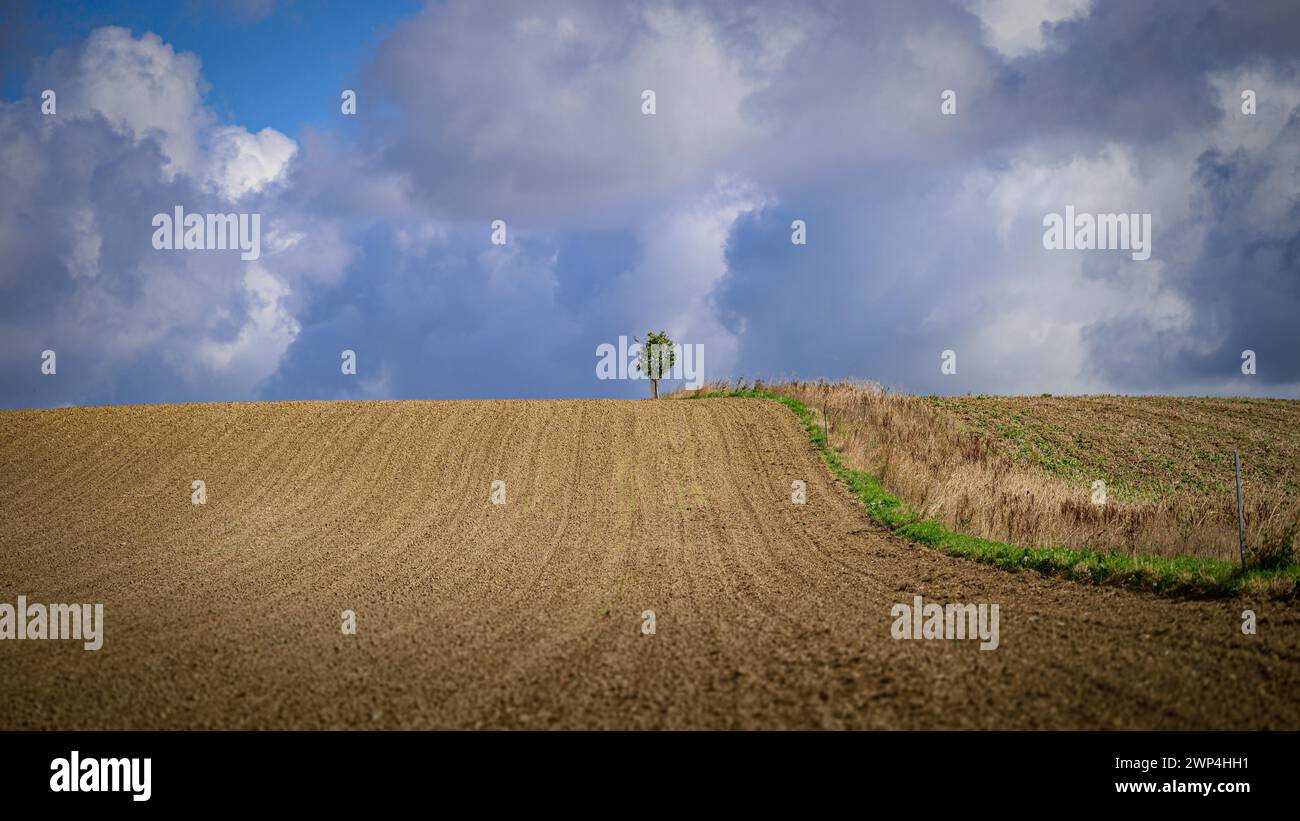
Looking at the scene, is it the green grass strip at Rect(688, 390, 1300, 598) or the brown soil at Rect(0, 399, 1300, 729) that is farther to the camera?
the green grass strip at Rect(688, 390, 1300, 598)

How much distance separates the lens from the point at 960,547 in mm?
16359

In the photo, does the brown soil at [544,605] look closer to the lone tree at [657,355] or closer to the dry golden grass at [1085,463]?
the dry golden grass at [1085,463]

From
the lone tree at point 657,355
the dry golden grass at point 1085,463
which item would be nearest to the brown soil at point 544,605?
A: the dry golden grass at point 1085,463

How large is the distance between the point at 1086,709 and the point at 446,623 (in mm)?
8586

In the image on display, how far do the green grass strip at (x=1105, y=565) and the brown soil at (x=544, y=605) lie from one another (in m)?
0.67

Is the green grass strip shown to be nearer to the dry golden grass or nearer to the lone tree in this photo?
the dry golden grass

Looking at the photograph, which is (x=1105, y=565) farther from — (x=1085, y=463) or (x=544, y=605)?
(x=1085, y=463)

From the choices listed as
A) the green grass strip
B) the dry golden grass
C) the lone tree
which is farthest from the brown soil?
the lone tree

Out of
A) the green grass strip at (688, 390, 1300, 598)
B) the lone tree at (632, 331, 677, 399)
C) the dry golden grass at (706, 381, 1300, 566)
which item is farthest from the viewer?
the lone tree at (632, 331, 677, 399)

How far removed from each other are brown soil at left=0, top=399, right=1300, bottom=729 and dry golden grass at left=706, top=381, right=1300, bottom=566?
2217 millimetres

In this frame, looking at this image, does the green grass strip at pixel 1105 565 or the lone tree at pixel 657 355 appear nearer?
the green grass strip at pixel 1105 565

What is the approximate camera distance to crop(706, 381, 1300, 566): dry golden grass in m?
15.3

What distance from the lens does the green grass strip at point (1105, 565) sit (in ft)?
39.1
